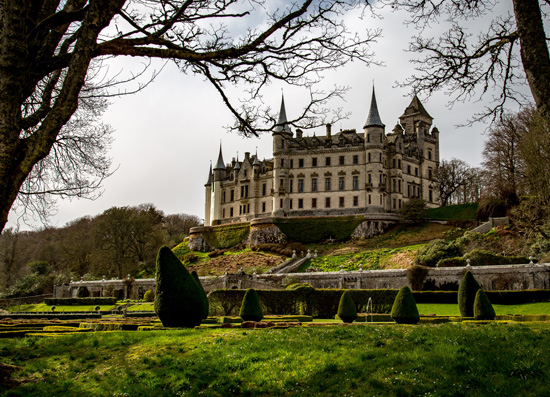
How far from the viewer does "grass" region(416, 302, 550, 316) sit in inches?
999

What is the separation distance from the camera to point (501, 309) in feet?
86.7

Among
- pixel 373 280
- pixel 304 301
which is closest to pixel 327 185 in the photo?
pixel 373 280

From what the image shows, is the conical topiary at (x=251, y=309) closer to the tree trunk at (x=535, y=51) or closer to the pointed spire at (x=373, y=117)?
the tree trunk at (x=535, y=51)

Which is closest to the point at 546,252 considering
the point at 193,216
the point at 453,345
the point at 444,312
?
the point at 444,312

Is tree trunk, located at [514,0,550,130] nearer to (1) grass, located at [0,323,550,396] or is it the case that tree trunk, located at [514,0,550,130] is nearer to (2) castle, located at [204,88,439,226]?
(1) grass, located at [0,323,550,396]

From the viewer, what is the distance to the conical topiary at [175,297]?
15.3 meters

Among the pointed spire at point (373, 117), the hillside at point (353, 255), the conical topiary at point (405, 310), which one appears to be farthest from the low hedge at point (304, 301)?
the pointed spire at point (373, 117)

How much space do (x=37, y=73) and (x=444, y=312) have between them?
2393 centimetres

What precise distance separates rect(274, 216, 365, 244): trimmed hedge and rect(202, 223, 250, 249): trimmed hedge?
5520 mm

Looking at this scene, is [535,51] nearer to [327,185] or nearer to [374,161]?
[374,161]

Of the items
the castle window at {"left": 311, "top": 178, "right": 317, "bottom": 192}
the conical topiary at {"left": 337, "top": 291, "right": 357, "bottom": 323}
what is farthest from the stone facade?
the castle window at {"left": 311, "top": 178, "right": 317, "bottom": 192}

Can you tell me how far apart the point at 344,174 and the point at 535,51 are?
5943 centimetres

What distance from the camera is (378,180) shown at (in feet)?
215

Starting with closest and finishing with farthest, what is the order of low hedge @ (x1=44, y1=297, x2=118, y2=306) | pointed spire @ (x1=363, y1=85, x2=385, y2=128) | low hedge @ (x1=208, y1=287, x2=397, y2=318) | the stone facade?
low hedge @ (x1=208, y1=287, x2=397, y2=318) < the stone facade < low hedge @ (x1=44, y1=297, x2=118, y2=306) < pointed spire @ (x1=363, y1=85, x2=385, y2=128)
